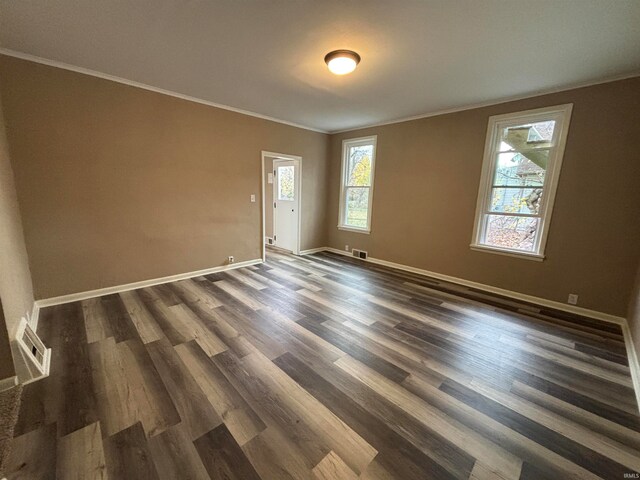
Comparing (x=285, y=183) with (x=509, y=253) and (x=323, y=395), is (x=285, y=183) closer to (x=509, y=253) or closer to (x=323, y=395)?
(x=509, y=253)

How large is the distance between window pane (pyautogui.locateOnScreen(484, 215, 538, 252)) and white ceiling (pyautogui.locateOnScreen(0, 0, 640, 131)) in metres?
1.58

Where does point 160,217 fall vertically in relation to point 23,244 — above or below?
above

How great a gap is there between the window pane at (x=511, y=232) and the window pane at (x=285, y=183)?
12.1ft

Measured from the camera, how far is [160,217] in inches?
136

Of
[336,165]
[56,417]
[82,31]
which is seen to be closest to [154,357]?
[56,417]

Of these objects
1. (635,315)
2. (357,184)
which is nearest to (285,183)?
(357,184)

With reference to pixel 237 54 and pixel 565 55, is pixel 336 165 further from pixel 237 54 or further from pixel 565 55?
pixel 565 55

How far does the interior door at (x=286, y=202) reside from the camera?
5.27 m

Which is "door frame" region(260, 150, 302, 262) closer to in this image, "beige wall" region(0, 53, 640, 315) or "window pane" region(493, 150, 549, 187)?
"beige wall" region(0, 53, 640, 315)

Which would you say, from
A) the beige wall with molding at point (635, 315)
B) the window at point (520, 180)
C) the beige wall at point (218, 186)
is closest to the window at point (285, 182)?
the beige wall at point (218, 186)

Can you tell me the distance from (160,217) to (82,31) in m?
2.00

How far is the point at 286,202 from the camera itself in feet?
18.3

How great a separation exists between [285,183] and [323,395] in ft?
15.0

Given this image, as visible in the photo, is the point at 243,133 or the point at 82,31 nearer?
the point at 82,31
